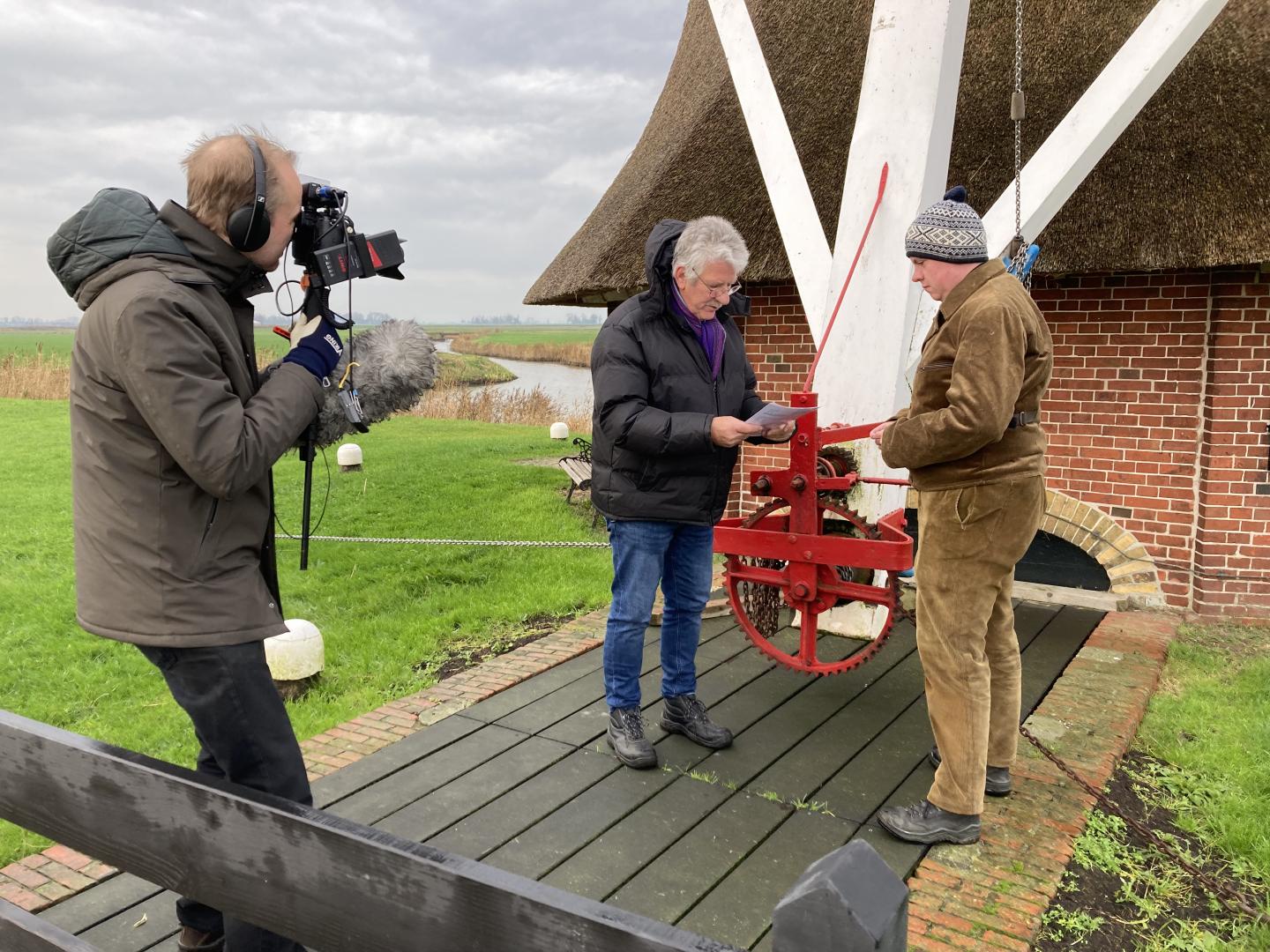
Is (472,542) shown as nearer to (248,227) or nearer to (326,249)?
(326,249)

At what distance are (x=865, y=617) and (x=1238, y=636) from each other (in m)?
2.17

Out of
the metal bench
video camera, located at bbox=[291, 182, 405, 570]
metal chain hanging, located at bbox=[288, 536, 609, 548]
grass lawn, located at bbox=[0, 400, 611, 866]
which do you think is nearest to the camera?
video camera, located at bbox=[291, 182, 405, 570]

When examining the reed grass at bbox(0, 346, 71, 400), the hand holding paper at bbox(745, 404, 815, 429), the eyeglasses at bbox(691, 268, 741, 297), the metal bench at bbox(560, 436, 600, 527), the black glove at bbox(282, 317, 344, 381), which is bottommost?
the metal bench at bbox(560, 436, 600, 527)

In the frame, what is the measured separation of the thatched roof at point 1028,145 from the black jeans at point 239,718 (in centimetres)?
471

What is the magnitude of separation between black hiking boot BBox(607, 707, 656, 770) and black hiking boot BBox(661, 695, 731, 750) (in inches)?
7.1

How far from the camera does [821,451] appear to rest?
4.54 m

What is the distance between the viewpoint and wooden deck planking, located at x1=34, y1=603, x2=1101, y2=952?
2.75 m

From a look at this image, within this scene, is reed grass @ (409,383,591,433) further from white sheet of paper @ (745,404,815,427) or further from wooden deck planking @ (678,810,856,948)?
wooden deck planking @ (678,810,856,948)

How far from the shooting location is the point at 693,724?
3715 millimetres

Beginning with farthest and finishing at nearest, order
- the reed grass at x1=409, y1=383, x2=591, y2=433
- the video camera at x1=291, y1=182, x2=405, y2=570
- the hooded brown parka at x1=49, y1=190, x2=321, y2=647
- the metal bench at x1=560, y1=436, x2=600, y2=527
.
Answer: the reed grass at x1=409, y1=383, x2=591, y2=433, the metal bench at x1=560, y1=436, x2=600, y2=527, the video camera at x1=291, y1=182, x2=405, y2=570, the hooded brown parka at x1=49, y1=190, x2=321, y2=647

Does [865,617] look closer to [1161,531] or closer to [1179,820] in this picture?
[1179,820]

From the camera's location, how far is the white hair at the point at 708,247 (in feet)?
10.5

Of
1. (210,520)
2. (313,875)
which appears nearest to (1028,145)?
(210,520)

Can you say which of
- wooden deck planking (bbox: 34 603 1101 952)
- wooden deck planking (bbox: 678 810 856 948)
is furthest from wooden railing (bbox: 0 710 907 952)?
wooden deck planking (bbox: 678 810 856 948)
